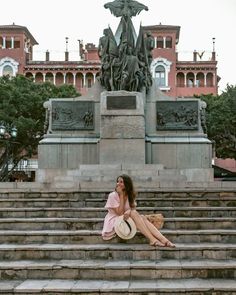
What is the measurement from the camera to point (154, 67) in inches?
3081

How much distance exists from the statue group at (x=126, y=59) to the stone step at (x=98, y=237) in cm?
1017

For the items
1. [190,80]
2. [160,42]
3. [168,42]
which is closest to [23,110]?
[160,42]

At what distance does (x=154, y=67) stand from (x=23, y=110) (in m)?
41.7

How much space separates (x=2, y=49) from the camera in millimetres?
78750

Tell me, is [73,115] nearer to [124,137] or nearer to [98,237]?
[124,137]

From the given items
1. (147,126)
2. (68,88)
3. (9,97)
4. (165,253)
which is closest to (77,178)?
(147,126)

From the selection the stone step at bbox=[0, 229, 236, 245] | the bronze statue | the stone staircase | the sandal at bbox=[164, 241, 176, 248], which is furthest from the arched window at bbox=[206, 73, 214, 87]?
the sandal at bbox=[164, 241, 176, 248]

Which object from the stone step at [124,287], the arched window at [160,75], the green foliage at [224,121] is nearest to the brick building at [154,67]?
the arched window at [160,75]

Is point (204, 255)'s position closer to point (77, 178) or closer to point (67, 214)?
point (67, 214)

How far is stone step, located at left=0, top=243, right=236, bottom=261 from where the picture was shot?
28.5 ft

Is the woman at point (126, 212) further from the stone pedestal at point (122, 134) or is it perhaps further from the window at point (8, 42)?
the window at point (8, 42)

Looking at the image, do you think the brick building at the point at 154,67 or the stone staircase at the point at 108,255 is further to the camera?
the brick building at the point at 154,67

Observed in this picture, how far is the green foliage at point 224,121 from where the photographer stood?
137ft

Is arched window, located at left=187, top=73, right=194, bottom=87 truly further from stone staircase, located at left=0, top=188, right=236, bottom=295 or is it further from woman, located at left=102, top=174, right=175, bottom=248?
woman, located at left=102, top=174, right=175, bottom=248
